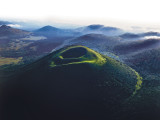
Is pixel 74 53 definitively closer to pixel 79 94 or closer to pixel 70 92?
pixel 70 92

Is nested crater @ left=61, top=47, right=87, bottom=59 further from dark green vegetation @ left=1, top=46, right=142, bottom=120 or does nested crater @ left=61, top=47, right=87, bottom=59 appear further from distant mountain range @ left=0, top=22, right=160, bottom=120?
dark green vegetation @ left=1, top=46, right=142, bottom=120

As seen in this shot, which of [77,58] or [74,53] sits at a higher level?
[74,53]

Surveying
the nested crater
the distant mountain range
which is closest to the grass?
the nested crater

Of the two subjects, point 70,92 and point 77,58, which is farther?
point 77,58

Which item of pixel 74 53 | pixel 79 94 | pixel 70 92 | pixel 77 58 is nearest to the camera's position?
pixel 79 94

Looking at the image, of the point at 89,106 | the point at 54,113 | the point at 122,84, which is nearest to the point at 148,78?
the point at 122,84

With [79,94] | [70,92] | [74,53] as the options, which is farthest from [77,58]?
[79,94]

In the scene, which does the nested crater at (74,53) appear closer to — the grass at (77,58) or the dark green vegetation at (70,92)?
the grass at (77,58)

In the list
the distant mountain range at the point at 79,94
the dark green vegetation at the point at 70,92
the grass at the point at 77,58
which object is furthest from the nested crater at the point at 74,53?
the dark green vegetation at the point at 70,92

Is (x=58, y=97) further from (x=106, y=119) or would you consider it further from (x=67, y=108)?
(x=106, y=119)
